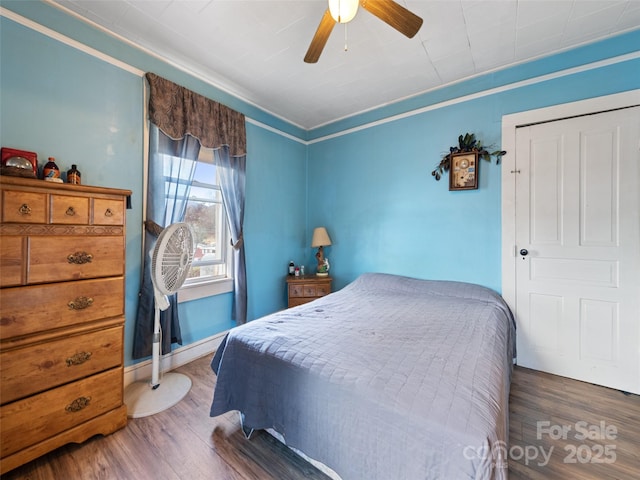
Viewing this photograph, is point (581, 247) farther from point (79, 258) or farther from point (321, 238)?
point (79, 258)

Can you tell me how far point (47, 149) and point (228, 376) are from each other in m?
1.88

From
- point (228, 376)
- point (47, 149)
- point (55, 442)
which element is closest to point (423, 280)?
point (228, 376)

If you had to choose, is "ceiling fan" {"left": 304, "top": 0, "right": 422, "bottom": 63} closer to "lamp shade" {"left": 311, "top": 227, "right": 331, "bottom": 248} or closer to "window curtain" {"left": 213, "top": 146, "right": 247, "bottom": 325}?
"window curtain" {"left": 213, "top": 146, "right": 247, "bottom": 325}

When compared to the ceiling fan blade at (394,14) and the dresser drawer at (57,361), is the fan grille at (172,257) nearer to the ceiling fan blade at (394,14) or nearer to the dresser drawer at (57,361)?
the dresser drawer at (57,361)

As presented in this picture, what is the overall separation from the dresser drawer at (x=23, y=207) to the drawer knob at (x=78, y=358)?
0.75m

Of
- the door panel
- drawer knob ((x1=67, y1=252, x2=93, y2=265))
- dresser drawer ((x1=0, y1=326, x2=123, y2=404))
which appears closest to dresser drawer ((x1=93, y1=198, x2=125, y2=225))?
drawer knob ((x1=67, y1=252, x2=93, y2=265))

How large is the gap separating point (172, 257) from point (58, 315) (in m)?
0.66

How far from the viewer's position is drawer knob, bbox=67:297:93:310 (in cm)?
139

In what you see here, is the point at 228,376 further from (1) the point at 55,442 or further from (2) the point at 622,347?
(2) the point at 622,347

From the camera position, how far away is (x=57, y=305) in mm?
1346

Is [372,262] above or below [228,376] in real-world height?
above

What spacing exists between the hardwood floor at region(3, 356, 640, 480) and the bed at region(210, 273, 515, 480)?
18 centimetres

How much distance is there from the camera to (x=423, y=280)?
106 inches

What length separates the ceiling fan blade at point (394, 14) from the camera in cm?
129
